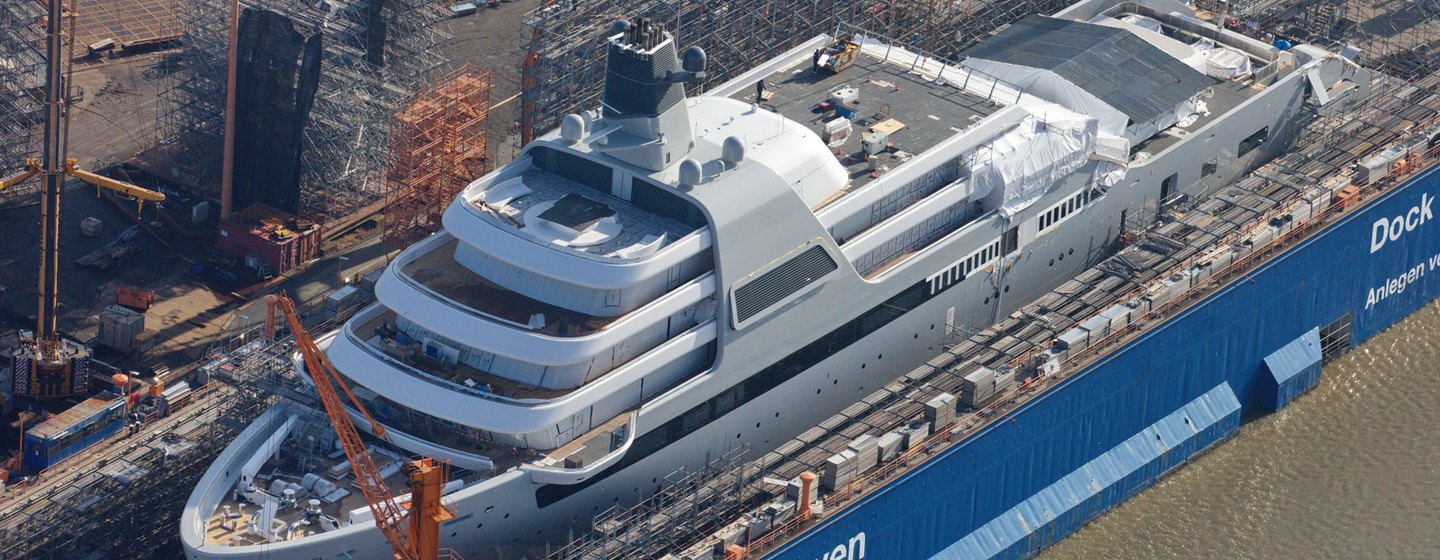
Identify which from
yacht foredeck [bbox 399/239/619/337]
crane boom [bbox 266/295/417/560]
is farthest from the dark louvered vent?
crane boom [bbox 266/295/417/560]

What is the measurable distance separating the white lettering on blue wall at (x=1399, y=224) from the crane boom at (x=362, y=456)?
36004mm

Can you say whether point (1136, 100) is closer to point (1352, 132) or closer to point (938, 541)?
point (1352, 132)

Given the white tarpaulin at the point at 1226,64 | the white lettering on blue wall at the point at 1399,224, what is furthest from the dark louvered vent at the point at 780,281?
the white lettering on blue wall at the point at 1399,224

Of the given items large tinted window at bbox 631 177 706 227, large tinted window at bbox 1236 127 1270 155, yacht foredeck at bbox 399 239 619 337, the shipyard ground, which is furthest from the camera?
large tinted window at bbox 1236 127 1270 155

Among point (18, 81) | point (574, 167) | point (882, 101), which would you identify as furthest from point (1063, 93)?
point (18, 81)

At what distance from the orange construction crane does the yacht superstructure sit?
77 cm

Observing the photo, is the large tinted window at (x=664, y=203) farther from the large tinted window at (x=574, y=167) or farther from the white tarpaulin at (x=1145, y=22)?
the white tarpaulin at (x=1145, y=22)

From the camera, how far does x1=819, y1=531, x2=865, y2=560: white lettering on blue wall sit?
6150 centimetres

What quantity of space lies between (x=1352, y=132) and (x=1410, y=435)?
525 inches

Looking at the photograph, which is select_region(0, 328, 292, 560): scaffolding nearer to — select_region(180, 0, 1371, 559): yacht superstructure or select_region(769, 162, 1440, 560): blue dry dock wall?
select_region(180, 0, 1371, 559): yacht superstructure

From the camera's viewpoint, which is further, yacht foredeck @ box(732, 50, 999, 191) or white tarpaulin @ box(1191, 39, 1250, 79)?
white tarpaulin @ box(1191, 39, 1250, 79)

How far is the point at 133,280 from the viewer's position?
80062 mm

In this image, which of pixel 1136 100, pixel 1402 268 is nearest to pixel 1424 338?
pixel 1402 268

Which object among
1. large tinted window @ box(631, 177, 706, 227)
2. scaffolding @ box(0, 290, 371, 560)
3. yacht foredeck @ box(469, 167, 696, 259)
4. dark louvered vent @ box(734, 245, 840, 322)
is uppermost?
large tinted window @ box(631, 177, 706, 227)
